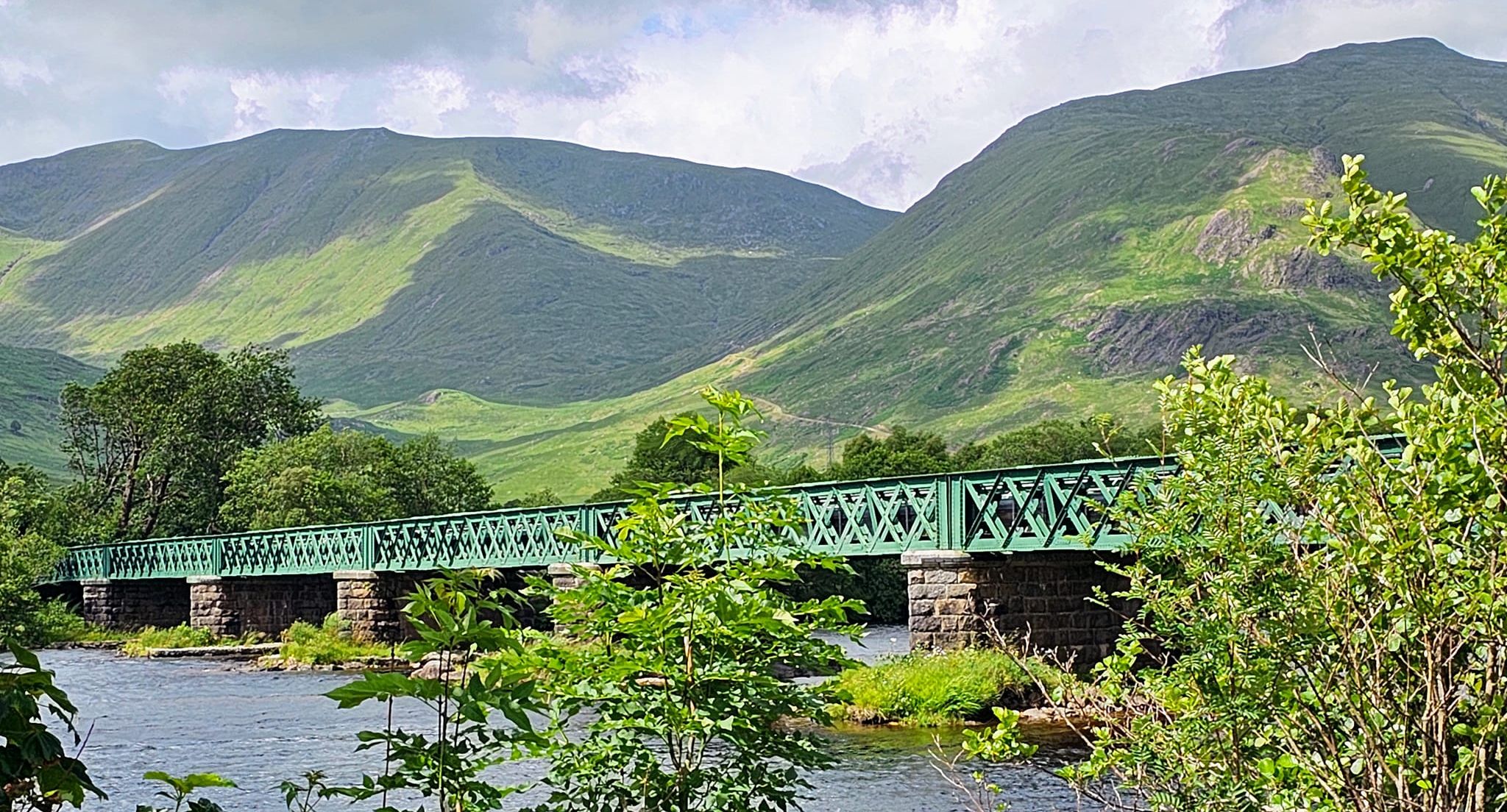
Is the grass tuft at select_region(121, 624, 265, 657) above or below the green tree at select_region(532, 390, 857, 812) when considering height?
below

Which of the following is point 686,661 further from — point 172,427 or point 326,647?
point 172,427

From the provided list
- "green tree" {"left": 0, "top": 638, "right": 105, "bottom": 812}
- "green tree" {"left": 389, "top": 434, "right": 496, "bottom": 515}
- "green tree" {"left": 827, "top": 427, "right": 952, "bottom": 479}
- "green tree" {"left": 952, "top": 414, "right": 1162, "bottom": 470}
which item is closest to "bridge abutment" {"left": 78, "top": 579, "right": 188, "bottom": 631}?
"green tree" {"left": 389, "top": 434, "right": 496, "bottom": 515}

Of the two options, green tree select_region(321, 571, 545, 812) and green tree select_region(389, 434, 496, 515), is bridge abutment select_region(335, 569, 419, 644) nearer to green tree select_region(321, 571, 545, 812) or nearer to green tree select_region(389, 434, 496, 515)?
green tree select_region(389, 434, 496, 515)

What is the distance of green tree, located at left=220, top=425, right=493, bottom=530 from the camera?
73.9 meters

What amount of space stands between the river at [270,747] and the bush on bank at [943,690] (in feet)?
2.48

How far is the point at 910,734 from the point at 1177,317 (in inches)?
7054

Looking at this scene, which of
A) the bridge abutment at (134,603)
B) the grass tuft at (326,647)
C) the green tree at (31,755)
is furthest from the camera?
the bridge abutment at (134,603)

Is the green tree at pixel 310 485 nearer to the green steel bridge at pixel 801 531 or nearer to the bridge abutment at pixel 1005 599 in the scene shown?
the green steel bridge at pixel 801 531

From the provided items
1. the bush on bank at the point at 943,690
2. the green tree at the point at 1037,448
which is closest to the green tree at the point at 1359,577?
the bush on bank at the point at 943,690

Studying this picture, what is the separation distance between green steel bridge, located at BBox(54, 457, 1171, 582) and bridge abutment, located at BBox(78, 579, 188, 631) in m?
0.73

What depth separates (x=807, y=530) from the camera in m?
30.9

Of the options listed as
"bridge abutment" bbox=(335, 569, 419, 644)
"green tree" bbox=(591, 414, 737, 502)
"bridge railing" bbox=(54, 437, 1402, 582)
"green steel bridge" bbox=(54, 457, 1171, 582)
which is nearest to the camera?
"bridge railing" bbox=(54, 437, 1402, 582)

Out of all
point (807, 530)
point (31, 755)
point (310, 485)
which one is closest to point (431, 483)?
point (310, 485)

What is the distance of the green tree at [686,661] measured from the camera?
742 centimetres
